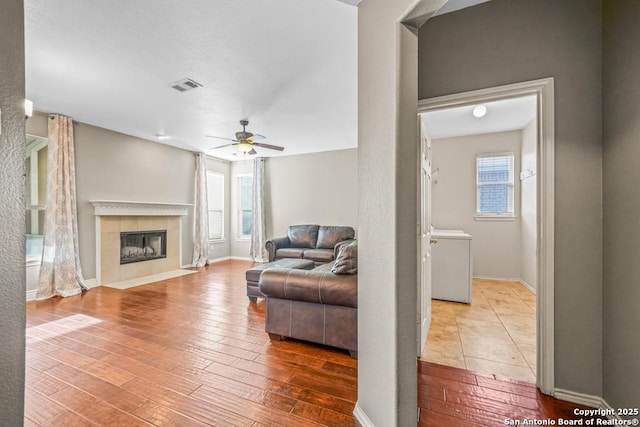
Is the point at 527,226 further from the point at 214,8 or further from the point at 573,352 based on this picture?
the point at 214,8

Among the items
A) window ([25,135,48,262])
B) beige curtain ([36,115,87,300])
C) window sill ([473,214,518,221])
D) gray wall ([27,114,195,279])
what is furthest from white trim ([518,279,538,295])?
window ([25,135,48,262])

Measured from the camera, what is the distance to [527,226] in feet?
15.1

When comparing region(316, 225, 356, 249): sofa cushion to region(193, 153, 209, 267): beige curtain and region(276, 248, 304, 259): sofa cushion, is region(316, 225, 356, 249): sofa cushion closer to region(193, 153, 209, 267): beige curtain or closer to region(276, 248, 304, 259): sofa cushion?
region(276, 248, 304, 259): sofa cushion

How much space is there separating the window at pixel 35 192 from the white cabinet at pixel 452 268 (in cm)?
576

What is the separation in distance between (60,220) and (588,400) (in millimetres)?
6131

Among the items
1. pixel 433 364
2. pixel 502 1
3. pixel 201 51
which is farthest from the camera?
pixel 201 51

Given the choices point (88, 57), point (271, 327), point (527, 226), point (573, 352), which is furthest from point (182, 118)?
point (527, 226)

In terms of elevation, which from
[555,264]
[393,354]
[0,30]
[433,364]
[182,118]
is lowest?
[433,364]

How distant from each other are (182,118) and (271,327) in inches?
135

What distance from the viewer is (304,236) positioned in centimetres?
622

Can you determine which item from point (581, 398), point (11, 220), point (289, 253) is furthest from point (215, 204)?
point (581, 398)

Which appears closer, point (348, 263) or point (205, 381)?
point (205, 381)

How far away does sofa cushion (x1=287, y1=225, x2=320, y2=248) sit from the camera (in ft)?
20.2

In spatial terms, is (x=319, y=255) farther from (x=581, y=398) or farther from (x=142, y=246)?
(x=581, y=398)
